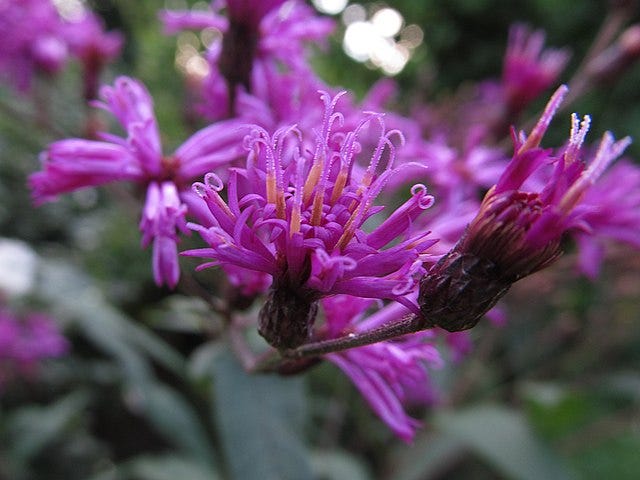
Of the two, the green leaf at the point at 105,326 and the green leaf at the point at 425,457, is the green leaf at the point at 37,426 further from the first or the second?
the green leaf at the point at 425,457

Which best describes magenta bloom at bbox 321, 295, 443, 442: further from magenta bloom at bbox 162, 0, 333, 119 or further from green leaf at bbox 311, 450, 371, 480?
green leaf at bbox 311, 450, 371, 480

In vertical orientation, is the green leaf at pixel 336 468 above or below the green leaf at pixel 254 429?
below

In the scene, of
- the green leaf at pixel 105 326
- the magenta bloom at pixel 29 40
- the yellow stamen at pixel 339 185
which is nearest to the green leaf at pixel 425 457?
the green leaf at pixel 105 326

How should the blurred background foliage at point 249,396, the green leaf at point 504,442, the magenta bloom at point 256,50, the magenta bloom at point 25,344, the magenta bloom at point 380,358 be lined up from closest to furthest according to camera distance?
the magenta bloom at point 380,358, the magenta bloom at point 256,50, the blurred background foliage at point 249,396, the green leaf at point 504,442, the magenta bloom at point 25,344

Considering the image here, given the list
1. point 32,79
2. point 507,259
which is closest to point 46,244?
point 32,79

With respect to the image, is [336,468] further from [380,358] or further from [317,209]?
[317,209]

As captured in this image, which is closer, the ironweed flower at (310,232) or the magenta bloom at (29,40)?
the ironweed flower at (310,232)

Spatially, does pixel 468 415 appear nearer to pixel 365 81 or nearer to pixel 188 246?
pixel 188 246
